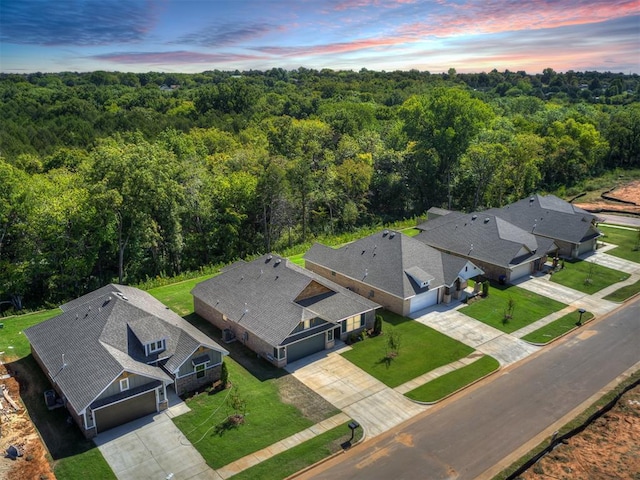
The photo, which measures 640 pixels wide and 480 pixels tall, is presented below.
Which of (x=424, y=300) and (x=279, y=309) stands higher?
(x=279, y=309)

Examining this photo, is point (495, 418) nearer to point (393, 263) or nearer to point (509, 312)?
point (509, 312)

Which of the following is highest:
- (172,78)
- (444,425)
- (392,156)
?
(172,78)

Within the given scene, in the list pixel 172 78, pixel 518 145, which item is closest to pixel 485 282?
pixel 518 145

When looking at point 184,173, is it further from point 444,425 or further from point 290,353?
point 444,425

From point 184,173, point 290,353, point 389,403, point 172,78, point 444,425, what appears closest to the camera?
point 444,425

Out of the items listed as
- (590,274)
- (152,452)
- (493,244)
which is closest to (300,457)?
(152,452)

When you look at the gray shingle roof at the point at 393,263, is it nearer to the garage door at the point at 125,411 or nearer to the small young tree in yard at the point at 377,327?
the small young tree in yard at the point at 377,327
